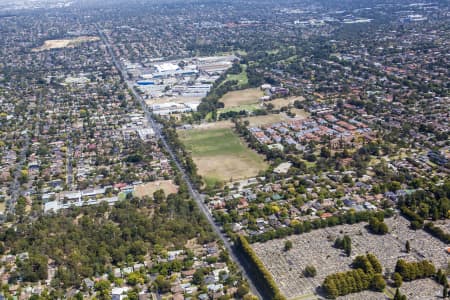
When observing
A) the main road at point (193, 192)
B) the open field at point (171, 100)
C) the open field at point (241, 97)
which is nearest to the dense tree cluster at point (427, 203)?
the main road at point (193, 192)

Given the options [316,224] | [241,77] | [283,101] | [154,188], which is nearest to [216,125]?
[283,101]

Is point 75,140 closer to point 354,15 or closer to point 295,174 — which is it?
point 295,174

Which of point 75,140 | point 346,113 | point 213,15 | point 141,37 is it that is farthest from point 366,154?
point 213,15

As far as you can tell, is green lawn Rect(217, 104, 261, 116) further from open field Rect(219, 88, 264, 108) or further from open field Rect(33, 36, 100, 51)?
open field Rect(33, 36, 100, 51)

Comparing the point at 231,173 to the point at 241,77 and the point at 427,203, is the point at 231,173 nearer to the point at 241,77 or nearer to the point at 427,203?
the point at 427,203

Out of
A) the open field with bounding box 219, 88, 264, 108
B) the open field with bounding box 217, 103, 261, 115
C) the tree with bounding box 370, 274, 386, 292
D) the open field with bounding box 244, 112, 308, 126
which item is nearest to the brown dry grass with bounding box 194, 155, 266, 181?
the open field with bounding box 244, 112, 308, 126

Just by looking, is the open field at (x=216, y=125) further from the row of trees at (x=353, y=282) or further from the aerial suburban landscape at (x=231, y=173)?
the row of trees at (x=353, y=282)
